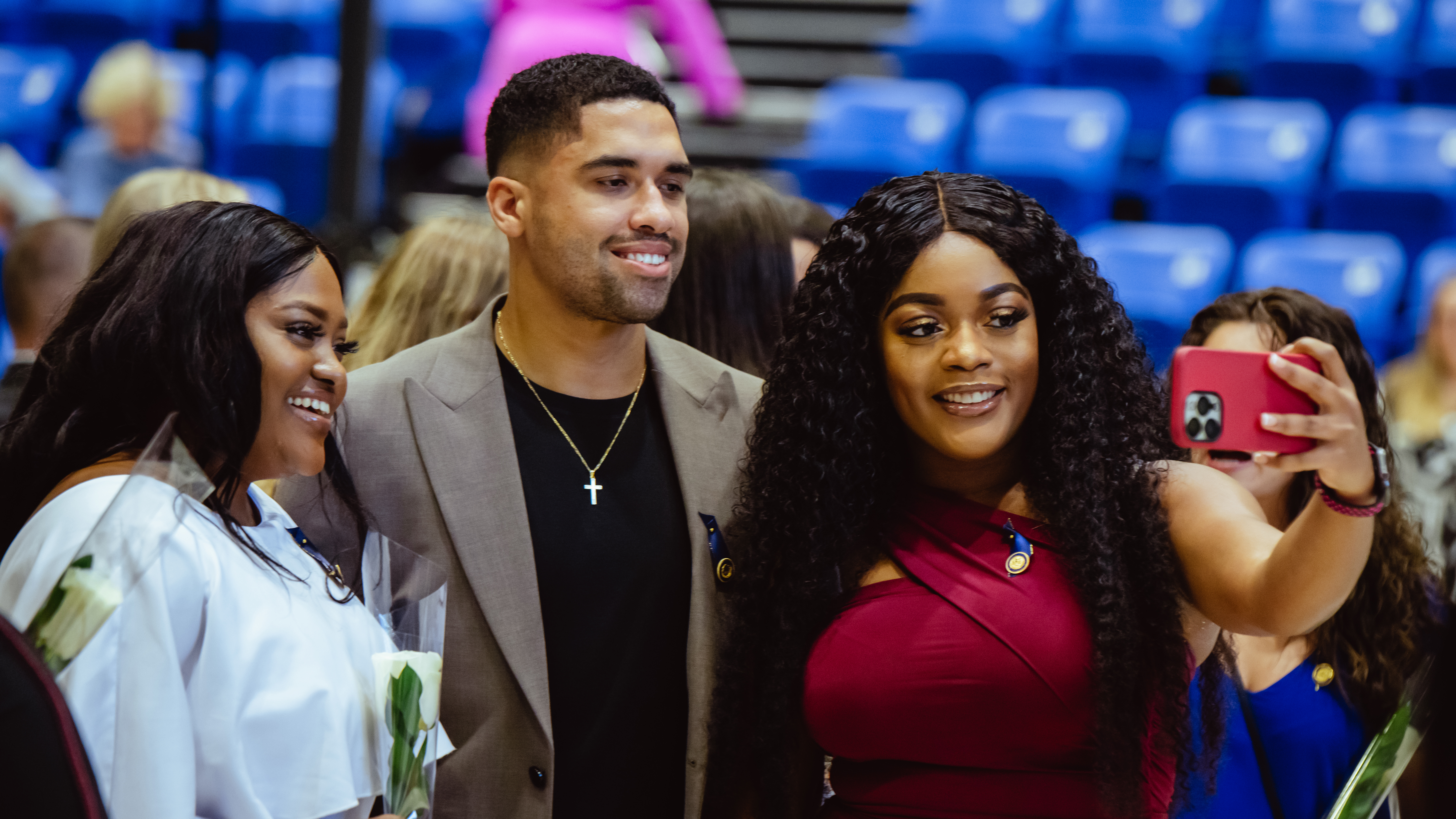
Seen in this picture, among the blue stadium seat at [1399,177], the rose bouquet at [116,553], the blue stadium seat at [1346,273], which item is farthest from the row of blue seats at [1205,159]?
the rose bouquet at [116,553]

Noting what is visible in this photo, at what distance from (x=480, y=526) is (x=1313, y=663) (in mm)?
1393

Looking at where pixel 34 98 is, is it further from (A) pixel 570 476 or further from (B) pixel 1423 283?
(B) pixel 1423 283

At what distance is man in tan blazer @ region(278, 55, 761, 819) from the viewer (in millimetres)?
1894

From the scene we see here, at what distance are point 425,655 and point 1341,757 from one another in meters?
1.49

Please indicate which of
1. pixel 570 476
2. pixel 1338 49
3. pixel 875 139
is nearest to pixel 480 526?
pixel 570 476

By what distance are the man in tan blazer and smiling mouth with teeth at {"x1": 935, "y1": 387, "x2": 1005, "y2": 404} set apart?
450 mm

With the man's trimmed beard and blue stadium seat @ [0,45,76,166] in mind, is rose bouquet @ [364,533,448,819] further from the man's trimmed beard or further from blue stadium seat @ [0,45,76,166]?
blue stadium seat @ [0,45,76,166]

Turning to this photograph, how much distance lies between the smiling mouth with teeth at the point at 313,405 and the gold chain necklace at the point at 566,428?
0.47m

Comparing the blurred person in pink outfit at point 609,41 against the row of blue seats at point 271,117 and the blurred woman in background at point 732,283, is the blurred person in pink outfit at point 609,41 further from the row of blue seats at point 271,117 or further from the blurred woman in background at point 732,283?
the blurred woman in background at point 732,283

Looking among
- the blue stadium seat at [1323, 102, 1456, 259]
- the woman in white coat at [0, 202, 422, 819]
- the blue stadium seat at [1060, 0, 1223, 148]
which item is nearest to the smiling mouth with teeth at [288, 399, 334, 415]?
the woman in white coat at [0, 202, 422, 819]

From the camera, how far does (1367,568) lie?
2270 millimetres

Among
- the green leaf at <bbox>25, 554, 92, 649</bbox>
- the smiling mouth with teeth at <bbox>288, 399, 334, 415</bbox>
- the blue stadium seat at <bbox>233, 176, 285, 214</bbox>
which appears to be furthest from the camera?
the blue stadium seat at <bbox>233, 176, 285, 214</bbox>

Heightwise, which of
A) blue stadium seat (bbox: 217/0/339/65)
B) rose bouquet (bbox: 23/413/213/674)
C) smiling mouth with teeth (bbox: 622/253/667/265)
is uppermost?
blue stadium seat (bbox: 217/0/339/65)

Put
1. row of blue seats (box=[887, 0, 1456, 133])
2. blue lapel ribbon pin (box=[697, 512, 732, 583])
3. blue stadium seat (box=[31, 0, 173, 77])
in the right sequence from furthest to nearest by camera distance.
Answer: blue stadium seat (box=[31, 0, 173, 77]) → row of blue seats (box=[887, 0, 1456, 133]) → blue lapel ribbon pin (box=[697, 512, 732, 583])
